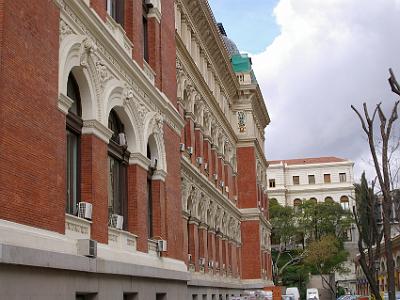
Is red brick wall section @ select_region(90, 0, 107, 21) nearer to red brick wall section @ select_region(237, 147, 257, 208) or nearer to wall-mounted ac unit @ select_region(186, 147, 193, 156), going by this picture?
wall-mounted ac unit @ select_region(186, 147, 193, 156)

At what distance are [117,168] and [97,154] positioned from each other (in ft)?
7.40

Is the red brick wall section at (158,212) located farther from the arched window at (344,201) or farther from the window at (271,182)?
the window at (271,182)

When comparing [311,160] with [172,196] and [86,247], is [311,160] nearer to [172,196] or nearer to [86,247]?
[172,196]

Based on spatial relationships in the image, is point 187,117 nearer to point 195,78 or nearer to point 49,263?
point 195,78

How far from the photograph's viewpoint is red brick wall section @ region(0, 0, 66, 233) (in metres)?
10.2

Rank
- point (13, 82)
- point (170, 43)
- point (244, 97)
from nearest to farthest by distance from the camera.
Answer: point (13, 82), point (170, 43), point (244, 97)

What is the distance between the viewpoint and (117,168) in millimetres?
16641

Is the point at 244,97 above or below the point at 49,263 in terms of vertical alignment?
above

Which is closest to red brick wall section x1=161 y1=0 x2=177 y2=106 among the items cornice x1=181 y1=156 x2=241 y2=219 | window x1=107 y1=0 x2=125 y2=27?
window x1=107 y1=0 x2=125 y2=27

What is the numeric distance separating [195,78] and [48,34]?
20128 mm

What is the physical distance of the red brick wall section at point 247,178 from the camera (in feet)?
152

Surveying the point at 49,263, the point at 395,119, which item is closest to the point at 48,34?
the point at 49,263

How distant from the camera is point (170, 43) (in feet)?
73.2

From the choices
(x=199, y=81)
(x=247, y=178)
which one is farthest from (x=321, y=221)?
(x=199, y=81)
